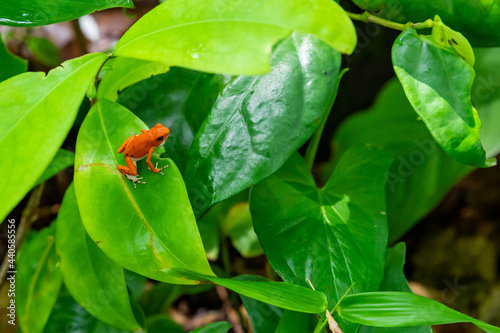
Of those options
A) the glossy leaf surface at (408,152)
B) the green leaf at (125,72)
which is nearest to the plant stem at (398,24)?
the green leaf at (125,72)

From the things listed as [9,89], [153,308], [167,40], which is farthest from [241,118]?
[153,308]

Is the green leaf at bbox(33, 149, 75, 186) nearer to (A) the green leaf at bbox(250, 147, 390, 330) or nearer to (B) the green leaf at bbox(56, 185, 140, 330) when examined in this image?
(B) the green leaf at bbox(56, 185, 140, 330)

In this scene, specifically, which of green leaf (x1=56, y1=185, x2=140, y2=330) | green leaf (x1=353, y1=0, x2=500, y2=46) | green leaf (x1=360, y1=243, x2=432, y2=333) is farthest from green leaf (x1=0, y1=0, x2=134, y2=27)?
green leaf (x1=360, y1=243, x2=432, y2=333)

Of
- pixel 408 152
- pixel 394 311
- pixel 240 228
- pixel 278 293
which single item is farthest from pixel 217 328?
pixel 408 152

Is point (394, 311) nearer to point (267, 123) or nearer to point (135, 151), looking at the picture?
point (267, 123)

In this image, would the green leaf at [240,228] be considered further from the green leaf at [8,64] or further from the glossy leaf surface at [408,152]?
the green leaf at [8,64]
